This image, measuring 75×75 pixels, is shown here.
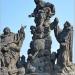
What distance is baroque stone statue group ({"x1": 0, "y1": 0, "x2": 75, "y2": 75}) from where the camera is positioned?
2406 centimetres

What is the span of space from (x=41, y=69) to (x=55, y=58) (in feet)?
3.11

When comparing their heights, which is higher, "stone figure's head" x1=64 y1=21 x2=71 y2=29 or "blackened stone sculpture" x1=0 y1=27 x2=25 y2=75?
"stone figure's head" x1=64 y1=21 x2=71 y2=29

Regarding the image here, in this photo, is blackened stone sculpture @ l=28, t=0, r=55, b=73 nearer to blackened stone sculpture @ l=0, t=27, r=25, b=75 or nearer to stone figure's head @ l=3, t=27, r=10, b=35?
blackened stone sculpture @ l=0, t=27, r=25, b=75

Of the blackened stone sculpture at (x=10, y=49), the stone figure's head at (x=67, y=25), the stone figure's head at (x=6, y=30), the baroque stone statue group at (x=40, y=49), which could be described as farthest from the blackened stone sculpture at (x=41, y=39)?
the stone figure's head at (x=6, y=30)

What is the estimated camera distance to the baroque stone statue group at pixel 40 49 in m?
24.1

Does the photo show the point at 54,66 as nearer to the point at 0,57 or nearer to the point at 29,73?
the point at 29,73

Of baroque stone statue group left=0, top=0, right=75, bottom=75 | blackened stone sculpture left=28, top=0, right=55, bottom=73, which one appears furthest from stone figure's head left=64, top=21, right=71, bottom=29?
blackened stone sculpture left=28, top=0, right=55, bottom=73

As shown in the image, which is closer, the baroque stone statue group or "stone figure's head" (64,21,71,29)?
the baroque stone statue group

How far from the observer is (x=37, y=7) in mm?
25656

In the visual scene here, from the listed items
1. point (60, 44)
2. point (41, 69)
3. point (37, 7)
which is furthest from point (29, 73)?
point (37, 7)

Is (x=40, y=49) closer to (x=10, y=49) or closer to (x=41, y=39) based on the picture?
(x=41, y=39)

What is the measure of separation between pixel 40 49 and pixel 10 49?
5.13 feet

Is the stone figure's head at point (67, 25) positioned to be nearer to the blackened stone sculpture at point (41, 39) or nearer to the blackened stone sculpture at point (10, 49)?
the blackened stone sculpture at point (41, 39)

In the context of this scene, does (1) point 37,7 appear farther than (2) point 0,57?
Yes
